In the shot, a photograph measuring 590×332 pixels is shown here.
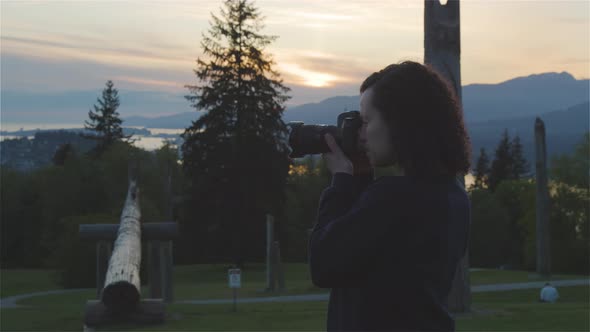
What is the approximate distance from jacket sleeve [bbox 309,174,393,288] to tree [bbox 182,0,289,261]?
42245mm

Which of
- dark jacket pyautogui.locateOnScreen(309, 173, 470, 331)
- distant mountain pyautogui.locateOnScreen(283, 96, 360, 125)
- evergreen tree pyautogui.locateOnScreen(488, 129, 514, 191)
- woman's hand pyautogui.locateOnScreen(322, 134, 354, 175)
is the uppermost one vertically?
evergreen tree pyautogui.locateOnScreen(488, 129, 514, 191)

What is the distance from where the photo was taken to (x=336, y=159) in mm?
2768

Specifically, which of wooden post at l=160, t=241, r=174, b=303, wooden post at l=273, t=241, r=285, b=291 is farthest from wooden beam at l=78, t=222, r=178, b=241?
wooden post at l=273, t=241, r=285, b=291

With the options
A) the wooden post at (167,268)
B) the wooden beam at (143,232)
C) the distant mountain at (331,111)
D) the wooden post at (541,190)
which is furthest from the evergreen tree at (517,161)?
the distant mountain at (331,111)

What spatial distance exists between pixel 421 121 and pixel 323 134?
393mm

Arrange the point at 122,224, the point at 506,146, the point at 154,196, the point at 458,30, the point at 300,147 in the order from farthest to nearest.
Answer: the point at 506,146, the point at 154,196, the point at 122,224, the point at 458,30, the point at 300,147

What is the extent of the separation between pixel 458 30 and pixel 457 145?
9449 mm

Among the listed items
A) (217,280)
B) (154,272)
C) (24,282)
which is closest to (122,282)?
(154,272)

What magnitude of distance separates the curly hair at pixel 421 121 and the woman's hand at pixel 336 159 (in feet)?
0.66

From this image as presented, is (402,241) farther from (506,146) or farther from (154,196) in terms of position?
(506,146)

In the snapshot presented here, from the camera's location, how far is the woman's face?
261 cm

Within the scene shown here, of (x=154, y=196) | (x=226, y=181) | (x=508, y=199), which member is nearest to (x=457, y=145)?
(x=226, y=181)

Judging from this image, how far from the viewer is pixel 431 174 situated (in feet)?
8.43

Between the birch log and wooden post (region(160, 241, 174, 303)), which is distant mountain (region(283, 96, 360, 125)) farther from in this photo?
wooden post (region(160, 241, 174, 303))
